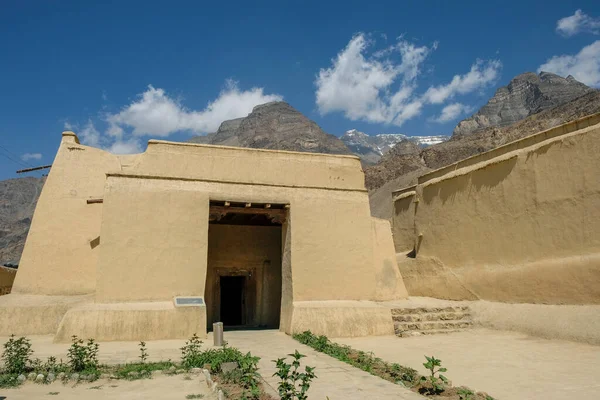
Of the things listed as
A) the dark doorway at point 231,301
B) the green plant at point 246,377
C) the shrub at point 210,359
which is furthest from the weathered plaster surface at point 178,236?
the green plant at point 246,377

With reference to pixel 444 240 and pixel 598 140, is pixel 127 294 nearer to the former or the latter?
pixel 444 240

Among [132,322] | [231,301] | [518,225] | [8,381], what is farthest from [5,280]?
[518,225]

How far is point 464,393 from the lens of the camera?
5.60 meters

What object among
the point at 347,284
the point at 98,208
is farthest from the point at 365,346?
the point at 98,208

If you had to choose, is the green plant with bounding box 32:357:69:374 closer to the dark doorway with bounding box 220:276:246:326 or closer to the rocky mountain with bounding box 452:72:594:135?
the dark doorway with bounding box 220:276:246:326

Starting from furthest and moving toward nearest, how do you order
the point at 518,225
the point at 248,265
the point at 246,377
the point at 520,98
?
1. the point at 520,98
2. the point at 248,265
3. the point at 518,225
4. the point at 246,377

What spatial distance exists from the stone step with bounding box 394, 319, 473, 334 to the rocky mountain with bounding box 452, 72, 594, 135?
63.9 m

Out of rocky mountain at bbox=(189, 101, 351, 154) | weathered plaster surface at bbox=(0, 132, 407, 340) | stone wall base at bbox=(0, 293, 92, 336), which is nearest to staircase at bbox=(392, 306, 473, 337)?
weathered plaster surface at bbox=(0, 132, 407, 340)

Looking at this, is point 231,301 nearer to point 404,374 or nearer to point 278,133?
point 404,374

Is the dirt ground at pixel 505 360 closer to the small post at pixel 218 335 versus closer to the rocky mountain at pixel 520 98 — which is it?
the small post at pixel 218 335

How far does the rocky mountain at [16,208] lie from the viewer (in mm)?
58734

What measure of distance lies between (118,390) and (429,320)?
802 cm

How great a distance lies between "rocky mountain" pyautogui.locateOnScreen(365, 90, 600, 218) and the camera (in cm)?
4175

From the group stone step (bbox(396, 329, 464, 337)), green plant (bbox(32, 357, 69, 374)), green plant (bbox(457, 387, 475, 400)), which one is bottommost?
green plant (bbox(457, 387, 475, 400))
